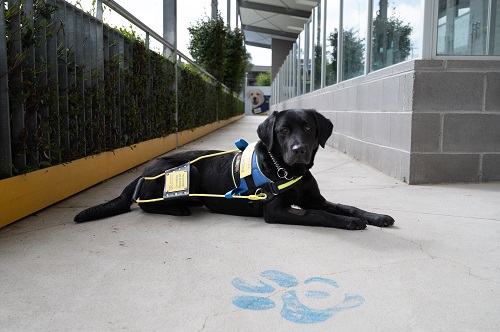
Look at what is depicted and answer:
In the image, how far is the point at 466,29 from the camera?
16.2ft

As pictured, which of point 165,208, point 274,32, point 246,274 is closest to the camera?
point 246,274

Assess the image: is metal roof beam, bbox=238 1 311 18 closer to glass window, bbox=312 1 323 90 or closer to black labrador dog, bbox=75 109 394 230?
glass window, bbox=312 1 323 90

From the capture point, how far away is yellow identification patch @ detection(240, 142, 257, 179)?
3352mm

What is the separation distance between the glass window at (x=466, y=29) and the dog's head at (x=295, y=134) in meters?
2.26

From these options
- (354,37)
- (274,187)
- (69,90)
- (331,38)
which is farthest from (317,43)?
(274,187)

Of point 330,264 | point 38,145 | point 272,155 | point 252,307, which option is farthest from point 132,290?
point 38,145

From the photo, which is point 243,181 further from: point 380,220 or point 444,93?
point 444,93

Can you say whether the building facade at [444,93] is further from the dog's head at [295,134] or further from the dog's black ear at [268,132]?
the dog's black ear at [268,132]

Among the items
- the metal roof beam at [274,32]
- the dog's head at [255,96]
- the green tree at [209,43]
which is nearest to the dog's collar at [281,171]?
the green tree at [209,43]

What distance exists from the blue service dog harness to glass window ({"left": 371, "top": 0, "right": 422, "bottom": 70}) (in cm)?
256

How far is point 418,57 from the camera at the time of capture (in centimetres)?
491

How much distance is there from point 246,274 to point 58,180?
7.74ft

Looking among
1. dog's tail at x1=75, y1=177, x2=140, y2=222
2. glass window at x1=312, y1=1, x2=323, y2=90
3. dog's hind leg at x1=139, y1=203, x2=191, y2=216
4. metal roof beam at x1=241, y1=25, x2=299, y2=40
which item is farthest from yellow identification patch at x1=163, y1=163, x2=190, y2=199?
metal roof beam at x1=241, y1=25, x2=299, y2=40

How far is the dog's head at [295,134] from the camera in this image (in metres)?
3.13
